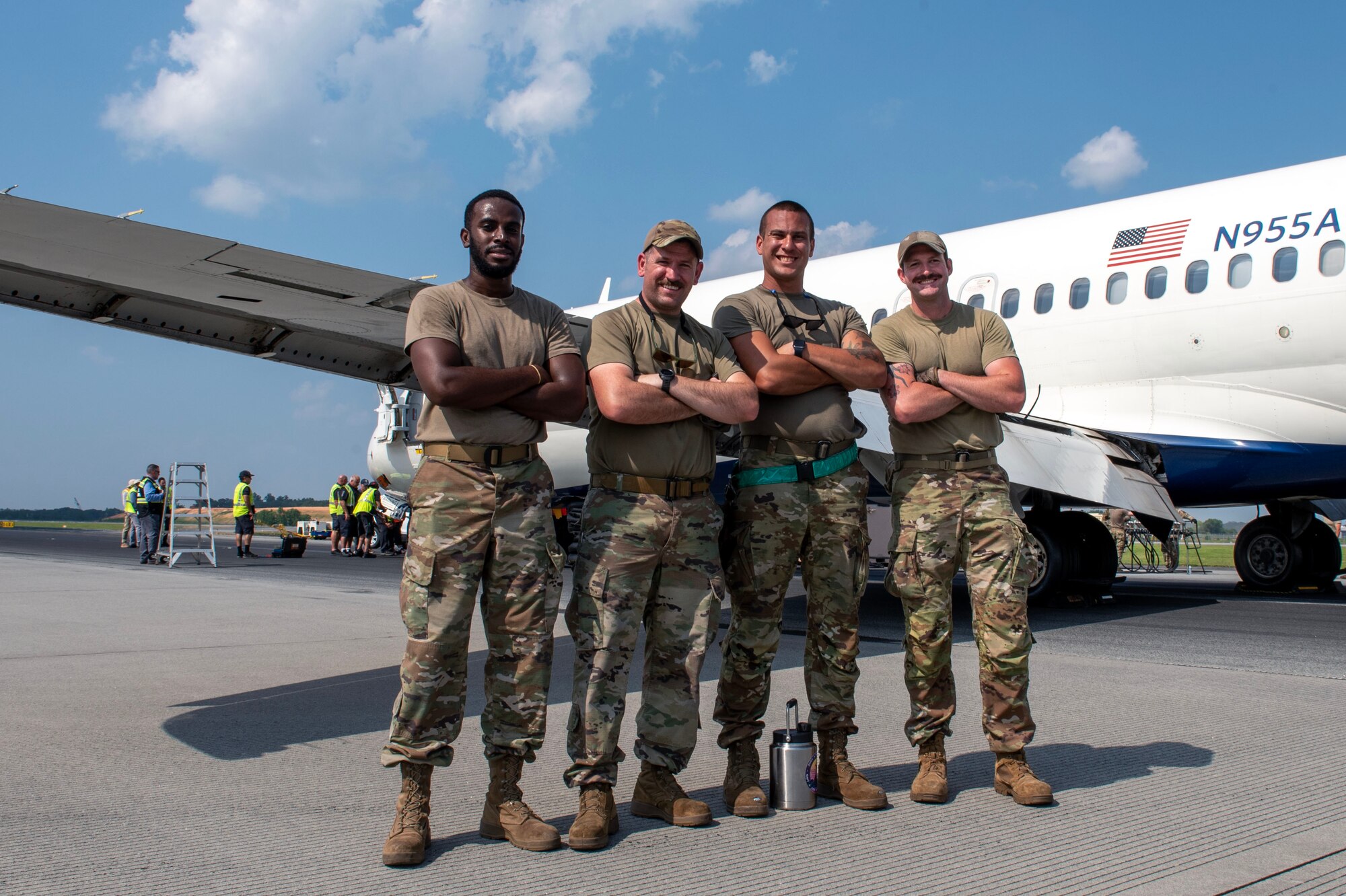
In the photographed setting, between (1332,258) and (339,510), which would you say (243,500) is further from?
(1332,258)

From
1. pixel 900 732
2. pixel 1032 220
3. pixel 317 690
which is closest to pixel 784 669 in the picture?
pixel 900 732

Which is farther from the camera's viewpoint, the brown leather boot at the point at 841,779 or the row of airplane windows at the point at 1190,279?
the row of airplane windows at the point at 1190,279

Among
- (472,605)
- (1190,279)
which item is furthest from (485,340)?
(1190,279)

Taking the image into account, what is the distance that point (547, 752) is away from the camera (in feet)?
14.3

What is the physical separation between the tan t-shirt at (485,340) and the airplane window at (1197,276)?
789cm

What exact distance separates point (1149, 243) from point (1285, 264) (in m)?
1.24

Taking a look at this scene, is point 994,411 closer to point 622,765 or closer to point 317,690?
point 622,765

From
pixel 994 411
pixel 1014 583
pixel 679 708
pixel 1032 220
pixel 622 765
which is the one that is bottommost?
pixel 622 765

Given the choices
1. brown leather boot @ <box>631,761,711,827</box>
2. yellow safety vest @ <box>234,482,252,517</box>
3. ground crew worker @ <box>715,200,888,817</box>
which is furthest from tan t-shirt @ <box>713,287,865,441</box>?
yellow safety vest @ <box>234,482,252,517</box>

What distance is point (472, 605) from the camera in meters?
3.38

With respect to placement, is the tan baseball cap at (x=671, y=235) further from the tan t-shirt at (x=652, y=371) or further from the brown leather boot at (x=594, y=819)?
the brown leather boot at (x=594, y=819)

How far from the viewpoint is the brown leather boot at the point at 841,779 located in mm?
3586

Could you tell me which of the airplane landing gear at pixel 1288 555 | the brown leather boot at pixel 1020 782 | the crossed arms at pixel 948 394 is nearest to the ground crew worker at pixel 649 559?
the crossed arms at pixel 948 394

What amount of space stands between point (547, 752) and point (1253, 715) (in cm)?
335
